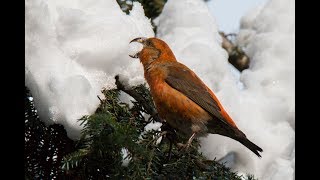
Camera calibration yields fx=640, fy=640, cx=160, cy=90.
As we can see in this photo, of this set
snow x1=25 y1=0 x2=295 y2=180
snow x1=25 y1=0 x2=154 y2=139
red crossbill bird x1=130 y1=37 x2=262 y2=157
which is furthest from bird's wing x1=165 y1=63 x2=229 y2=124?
snow x1=25 y1=0 x2=154 y2=139

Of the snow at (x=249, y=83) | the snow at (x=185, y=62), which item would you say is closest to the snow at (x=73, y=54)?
the snow at (x=185, y=62)

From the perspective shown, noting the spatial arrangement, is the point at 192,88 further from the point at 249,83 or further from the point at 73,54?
the point at 249,83

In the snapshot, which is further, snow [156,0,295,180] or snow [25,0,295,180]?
snow [156,0,295,180]

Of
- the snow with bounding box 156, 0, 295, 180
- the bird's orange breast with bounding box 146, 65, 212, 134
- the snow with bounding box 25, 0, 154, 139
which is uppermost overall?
the snow with bounding box 25, 0, 154, 139

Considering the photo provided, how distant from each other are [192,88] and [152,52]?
34 cm

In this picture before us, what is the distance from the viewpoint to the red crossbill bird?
3.83 m

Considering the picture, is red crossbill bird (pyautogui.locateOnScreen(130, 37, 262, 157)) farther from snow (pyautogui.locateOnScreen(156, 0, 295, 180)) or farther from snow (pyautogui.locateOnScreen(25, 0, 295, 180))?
snow (pyautogui.locateOnScreen(156, 0, 295, 180))

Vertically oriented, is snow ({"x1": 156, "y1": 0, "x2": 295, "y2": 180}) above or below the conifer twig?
below

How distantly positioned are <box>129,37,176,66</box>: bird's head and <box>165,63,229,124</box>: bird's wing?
3.9 inches

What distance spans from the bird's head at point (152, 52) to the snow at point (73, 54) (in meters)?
0.31

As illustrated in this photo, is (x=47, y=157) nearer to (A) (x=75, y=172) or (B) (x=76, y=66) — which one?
(A) (x=75, y=172)

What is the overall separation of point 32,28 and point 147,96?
89 centimetres

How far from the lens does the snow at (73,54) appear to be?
3.11 meters

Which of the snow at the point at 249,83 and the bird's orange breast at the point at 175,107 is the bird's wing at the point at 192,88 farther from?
the snow at the point at 249,83
